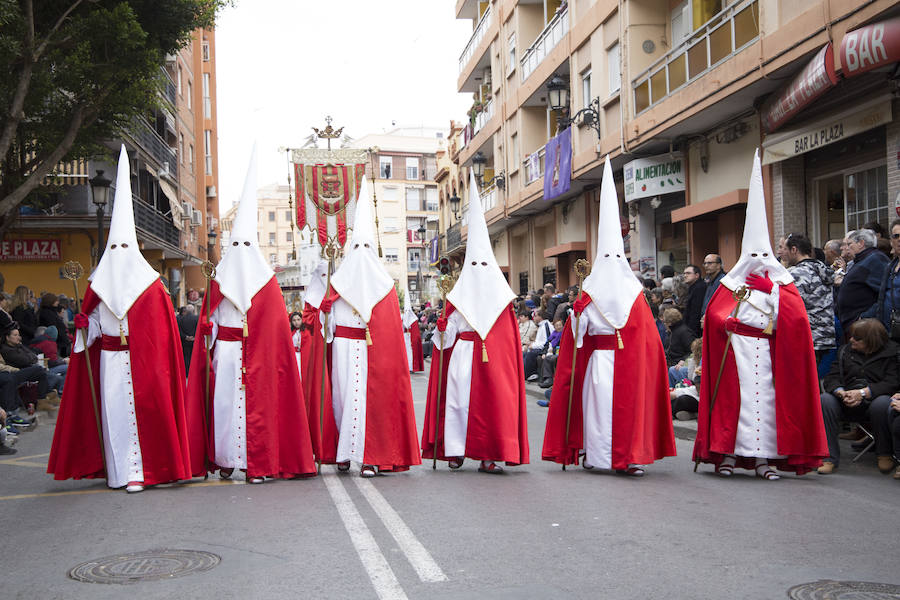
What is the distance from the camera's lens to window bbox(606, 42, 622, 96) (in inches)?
803

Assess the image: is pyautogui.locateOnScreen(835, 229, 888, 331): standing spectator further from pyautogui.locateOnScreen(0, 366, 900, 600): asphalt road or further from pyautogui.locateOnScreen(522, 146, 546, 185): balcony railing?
pyautogui.locateOnScreen(522, 146, 546, 185): balcony railing

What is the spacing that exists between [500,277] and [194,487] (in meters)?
3.38

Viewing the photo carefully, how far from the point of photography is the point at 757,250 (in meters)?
8.14

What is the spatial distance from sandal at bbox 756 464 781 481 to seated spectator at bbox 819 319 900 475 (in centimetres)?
47

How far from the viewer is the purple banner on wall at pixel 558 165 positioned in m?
22.7

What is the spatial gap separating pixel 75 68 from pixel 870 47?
11.1 m

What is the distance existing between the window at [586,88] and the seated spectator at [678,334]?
1148 centimetres

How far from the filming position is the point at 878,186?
1248cm

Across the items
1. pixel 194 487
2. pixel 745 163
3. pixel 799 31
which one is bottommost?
pixel 194 487

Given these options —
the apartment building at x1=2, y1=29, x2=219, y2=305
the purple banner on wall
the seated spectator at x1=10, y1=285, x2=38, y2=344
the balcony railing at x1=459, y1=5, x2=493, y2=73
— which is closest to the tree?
the apartment building at x1=2, y1=29, x2=219, y2=305

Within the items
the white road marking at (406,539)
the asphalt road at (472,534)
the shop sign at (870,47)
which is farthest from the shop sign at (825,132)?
the white road marking at (406,539)

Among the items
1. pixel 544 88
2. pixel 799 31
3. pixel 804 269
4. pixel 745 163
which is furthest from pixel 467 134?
pixel 804 269

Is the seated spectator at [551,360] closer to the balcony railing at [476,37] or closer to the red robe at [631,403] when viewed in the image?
the red robe at [631,403]

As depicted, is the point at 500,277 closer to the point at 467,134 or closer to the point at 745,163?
the point at 745,163
